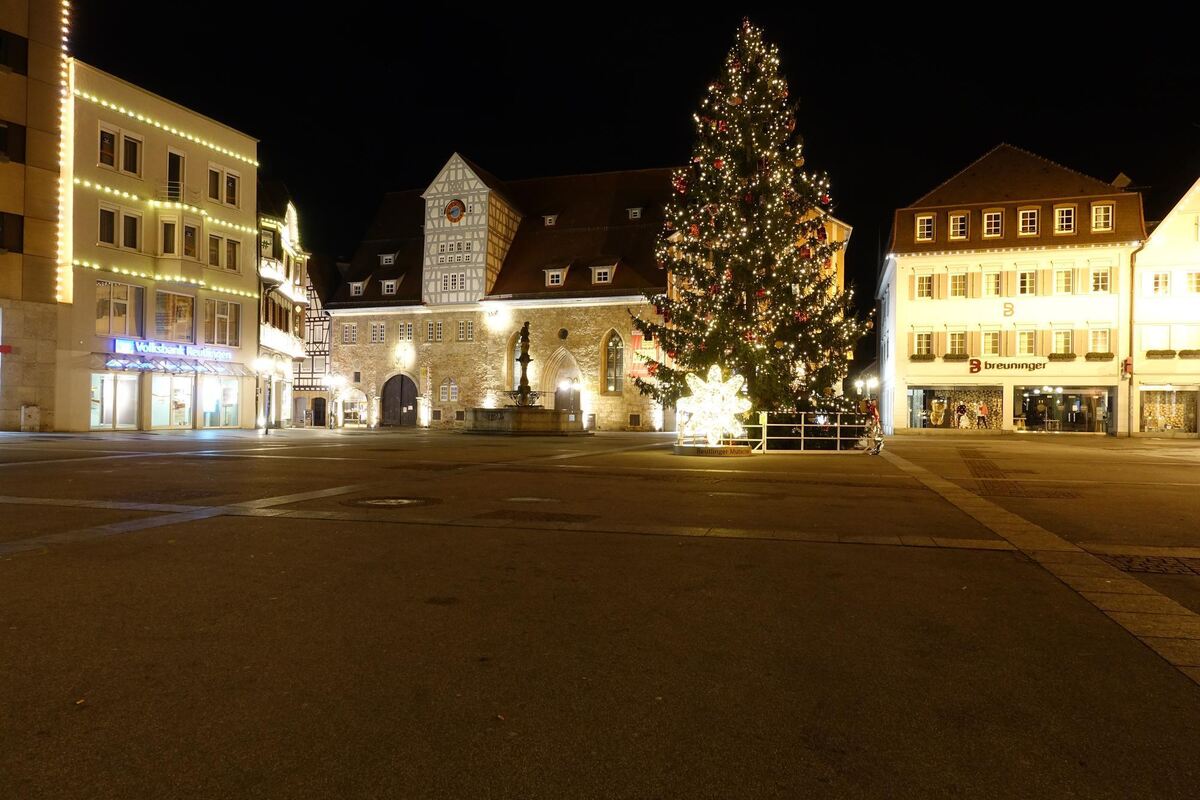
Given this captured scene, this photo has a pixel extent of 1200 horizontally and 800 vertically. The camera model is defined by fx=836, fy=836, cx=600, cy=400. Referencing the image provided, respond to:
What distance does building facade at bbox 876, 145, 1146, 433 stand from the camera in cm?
4322

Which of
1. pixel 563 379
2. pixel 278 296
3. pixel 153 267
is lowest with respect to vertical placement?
pixel 563 379

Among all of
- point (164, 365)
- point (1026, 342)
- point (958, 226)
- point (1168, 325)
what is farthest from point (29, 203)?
point (1168, 325)

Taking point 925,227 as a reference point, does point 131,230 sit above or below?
below

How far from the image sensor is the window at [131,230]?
3512 centimetres

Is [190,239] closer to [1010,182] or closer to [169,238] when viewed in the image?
[169,238]

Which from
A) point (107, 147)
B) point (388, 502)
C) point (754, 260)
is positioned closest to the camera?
point (388, 502)

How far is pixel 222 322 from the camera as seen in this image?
3975cm

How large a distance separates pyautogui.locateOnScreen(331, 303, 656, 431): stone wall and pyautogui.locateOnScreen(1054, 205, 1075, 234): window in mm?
22160

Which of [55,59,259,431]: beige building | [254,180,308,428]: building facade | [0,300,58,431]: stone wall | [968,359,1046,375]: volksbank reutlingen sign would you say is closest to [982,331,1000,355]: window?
[968,359,1046,375]: volksbank reutlingen sign

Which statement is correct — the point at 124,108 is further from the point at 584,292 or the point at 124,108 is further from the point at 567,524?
the point at 567,524

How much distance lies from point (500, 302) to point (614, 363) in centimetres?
844

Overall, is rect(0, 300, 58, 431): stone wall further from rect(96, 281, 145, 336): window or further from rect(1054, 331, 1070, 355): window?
rect(1054, 331, 1070, 355): window

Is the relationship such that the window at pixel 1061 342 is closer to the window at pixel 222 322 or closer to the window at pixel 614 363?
the window at pixel 614 363

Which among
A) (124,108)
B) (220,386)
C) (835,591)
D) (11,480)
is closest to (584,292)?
(220,386)
